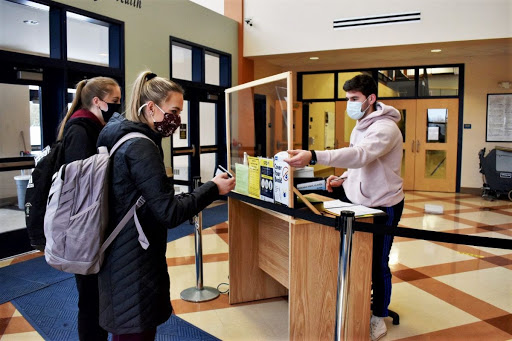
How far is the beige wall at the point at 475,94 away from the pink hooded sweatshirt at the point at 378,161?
687 centimetres

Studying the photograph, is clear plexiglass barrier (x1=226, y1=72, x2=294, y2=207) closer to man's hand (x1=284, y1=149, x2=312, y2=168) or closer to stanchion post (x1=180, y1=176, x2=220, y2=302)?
man's hand (x1=284, y1=149, x2=312, y2=168)

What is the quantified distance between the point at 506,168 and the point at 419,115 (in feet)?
7.41

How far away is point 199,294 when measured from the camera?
3.36 meters

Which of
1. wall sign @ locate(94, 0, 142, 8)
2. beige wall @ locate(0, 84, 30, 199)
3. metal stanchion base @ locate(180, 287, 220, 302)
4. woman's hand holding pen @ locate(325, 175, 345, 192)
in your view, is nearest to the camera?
woman's hand holding pen @ locate(325, 175, 345, 192)

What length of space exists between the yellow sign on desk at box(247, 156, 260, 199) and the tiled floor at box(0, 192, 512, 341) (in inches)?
36.1

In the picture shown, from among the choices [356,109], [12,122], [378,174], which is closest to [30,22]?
[12,122]

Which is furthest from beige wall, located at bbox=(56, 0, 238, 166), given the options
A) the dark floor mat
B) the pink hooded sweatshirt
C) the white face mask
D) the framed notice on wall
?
the framed notice on wall

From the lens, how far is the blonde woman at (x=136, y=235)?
1.53 m

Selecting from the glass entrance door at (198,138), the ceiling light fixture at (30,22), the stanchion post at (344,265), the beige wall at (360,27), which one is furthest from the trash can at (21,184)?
the stanchion post at (344,265)

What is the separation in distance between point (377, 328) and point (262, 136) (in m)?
1.41

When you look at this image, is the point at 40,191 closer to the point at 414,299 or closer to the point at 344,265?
the point at 344,265

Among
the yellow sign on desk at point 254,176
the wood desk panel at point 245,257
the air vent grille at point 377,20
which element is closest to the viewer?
the yellow sign on desk at point 254,176

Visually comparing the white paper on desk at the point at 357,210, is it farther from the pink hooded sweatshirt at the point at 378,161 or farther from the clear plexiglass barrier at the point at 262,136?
the clear plexiglass barrier at the point at 262,136

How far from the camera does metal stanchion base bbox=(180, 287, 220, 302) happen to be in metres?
3.29
